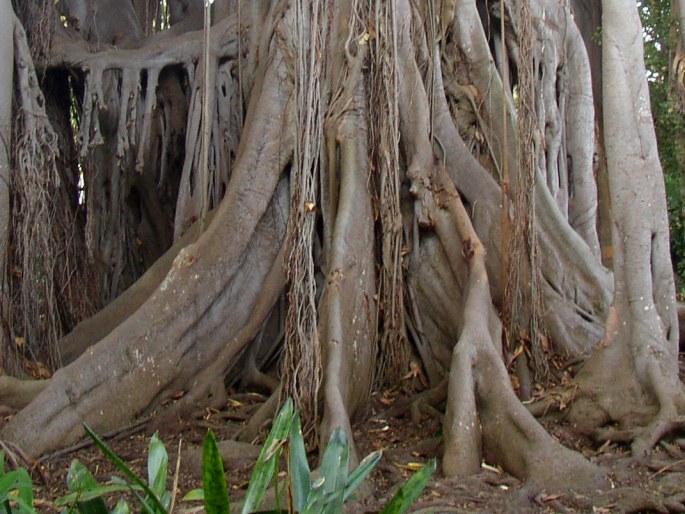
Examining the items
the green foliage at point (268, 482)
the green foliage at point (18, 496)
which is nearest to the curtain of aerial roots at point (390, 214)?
the green foliage at point (268, 482)

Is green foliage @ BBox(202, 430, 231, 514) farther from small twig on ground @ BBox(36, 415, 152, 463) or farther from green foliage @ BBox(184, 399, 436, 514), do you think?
small twig on ground @ BBox(36, 415, 152, 463)

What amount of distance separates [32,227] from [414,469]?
287 cm

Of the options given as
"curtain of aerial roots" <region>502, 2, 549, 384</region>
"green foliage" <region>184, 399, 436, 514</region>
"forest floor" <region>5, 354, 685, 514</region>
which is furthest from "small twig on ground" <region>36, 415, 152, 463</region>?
"green foliage" <region>184, 399, 436, 514</region>

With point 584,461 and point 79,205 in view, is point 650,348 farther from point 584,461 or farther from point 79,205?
point 79,205

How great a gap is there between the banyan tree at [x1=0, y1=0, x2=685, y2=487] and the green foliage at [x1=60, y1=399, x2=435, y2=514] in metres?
1.72

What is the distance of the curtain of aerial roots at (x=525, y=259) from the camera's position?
4.68 meters

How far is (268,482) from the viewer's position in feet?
6.18

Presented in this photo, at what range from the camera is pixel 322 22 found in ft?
14.4

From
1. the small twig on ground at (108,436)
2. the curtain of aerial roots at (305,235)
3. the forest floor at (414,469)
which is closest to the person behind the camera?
the forest floor at (414,469)

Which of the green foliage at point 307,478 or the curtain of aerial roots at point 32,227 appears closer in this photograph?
the green foliage at point 307,478

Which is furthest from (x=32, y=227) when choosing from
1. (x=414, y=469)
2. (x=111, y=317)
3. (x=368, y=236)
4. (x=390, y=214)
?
(x=414, y=469)

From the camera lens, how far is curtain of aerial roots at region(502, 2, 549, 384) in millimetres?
4680

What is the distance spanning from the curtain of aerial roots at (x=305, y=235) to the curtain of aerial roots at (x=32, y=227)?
1926 mm

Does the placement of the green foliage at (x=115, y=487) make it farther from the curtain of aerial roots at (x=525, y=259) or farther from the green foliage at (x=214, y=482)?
the curtain of aerial roots at (x=525, y=259)
